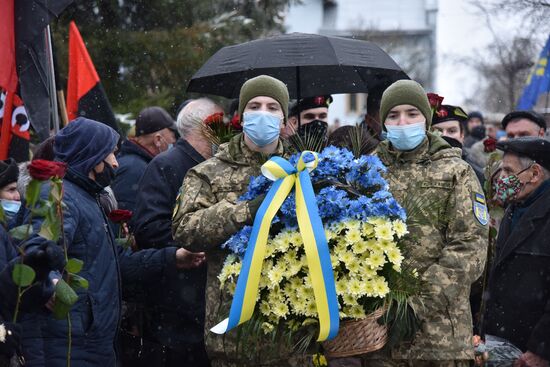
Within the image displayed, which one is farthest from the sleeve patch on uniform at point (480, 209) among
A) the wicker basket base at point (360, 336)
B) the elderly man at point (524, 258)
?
the elderly man at point (524, 258)

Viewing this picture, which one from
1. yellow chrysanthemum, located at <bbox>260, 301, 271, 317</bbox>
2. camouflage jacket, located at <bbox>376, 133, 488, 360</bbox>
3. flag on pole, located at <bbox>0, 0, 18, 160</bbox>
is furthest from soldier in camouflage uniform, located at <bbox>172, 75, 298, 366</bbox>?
flag on pole, located at <bbox>0, 0, 18, 160</bbox>

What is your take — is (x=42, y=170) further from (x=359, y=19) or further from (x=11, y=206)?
(x=359, y=19)

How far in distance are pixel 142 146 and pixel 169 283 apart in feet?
7.92

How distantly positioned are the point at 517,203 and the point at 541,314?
835 mm

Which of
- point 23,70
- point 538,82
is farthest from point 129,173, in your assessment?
point 538,82

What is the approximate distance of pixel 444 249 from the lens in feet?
15.3

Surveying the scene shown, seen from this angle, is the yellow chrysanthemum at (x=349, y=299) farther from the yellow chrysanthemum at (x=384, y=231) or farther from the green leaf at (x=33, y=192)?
the green leaf at (x=33, y=192)

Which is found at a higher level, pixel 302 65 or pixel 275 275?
pixel 302 65

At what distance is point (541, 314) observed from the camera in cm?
568

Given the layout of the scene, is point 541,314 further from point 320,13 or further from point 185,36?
point 320,13

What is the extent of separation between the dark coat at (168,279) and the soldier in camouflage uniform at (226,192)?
822 mm

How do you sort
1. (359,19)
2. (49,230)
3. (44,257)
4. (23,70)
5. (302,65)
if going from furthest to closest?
(359,19), (23,70), (302,65), (49,230), (44,257)

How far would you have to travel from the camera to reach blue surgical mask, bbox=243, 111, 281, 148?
492 cm

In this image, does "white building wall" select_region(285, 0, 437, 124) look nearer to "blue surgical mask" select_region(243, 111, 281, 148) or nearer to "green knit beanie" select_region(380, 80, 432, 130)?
"green knit beanie" select_region(380, 80, 432, 130)
